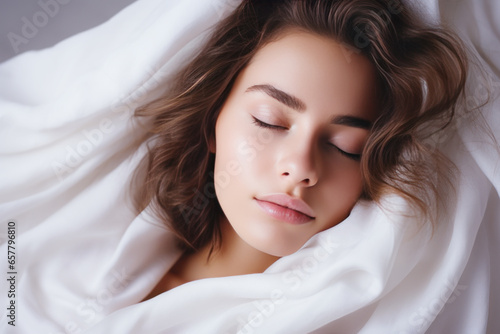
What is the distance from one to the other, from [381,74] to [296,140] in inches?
9.1

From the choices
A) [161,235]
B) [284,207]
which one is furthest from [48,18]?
[284,207]

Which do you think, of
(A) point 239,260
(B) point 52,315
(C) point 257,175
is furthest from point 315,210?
(B) point 52,315

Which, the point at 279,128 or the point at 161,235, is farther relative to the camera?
the point at 161,235

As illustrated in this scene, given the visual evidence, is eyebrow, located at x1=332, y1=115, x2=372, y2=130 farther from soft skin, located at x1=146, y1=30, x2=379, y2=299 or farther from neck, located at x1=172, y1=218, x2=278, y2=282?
neck, located at x1=172, y1=218, x2=278, y2=282

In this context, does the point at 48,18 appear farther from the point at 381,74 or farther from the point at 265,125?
the point at 381,74

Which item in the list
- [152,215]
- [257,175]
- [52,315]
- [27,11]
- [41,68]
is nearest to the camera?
[257,175]

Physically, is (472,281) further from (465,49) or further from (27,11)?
(27,11)

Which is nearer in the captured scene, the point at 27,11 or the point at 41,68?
the point at 41,68

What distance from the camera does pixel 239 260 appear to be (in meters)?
1.22

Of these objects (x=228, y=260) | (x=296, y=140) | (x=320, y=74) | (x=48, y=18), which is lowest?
(x=228, y=260)

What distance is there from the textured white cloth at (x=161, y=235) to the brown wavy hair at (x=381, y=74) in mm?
41

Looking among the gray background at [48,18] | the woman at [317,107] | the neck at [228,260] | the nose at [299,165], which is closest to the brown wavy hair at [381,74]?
the woman at [317,107]

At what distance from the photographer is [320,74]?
1.04 metres

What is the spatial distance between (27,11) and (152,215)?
2.32ft
